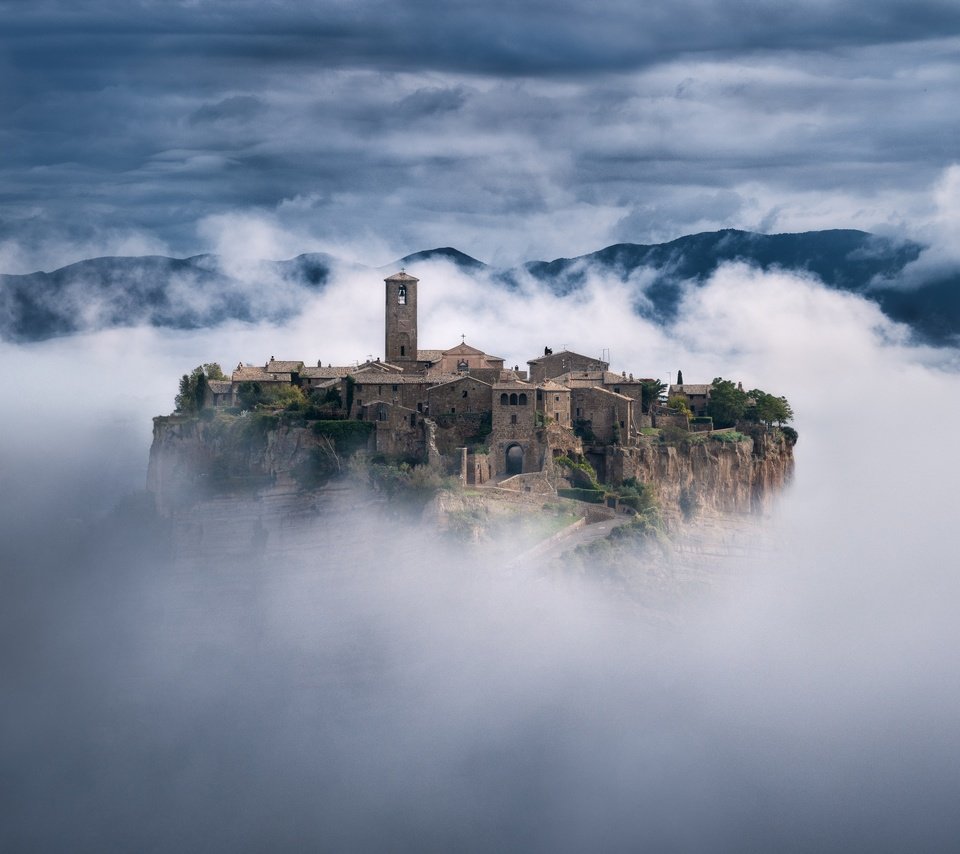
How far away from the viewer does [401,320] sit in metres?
45.7

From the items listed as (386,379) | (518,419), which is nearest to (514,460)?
(518,419)

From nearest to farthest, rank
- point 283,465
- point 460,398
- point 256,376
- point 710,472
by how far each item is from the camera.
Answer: point 460,398 < point 283,465 < point 710,472 < point 256,376

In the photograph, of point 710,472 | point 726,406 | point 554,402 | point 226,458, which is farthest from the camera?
point 726,406

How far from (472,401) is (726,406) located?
31.9ft

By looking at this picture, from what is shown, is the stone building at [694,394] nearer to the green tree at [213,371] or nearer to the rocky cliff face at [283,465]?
the rocky cliff face at [283,465]

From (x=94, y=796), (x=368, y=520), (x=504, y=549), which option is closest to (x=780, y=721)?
(x=504, y=549)

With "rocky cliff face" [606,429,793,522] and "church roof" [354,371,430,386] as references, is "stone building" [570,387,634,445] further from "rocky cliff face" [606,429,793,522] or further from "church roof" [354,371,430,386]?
"church roof" [354,371,430,386]

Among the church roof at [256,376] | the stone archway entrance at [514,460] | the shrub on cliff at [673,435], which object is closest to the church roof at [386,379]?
the stone archway entrance at [514,460]

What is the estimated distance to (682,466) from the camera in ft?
143

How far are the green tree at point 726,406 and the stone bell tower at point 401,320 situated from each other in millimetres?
9988

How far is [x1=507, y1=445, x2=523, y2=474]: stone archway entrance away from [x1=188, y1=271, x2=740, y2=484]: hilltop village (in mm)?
29

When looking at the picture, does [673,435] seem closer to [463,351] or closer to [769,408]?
[769,408]

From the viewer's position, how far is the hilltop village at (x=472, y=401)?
4103cm

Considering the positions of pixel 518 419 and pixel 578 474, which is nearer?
pixel 518 419
